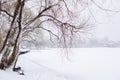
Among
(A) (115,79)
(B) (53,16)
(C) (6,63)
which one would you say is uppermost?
(B) (53,16)

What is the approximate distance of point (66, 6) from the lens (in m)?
8.82

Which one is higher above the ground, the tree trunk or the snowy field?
the tree trunk

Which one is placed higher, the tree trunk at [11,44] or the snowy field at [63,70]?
the tree trunk at [11,44]

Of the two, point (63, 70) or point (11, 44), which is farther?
point (63, 70)

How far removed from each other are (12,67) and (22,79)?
11.3ft

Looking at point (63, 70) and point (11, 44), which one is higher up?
point (11, 44)

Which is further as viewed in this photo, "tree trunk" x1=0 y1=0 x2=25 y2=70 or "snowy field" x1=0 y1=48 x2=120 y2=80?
"snowy field" x1=0 y1=48 x2=120 y2=80

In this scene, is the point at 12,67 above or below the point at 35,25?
below

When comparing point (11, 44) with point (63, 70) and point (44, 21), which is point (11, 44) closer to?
point (44, 21)

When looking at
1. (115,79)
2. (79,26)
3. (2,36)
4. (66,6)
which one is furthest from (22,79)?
(115,79)

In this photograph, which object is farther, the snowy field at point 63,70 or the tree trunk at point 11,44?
the snowy field at point 63,70

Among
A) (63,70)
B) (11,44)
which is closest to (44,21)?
(11,44)

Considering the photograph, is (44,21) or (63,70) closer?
(44,21)

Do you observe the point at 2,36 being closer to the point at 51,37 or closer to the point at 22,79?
the point at 51,37
